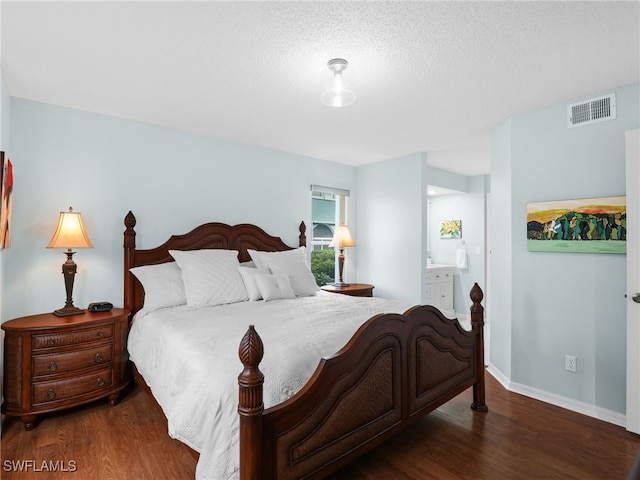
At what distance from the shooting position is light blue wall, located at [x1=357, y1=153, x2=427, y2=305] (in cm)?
444

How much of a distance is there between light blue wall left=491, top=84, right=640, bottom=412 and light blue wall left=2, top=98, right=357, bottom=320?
2722mm

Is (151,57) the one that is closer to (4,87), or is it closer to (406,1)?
(4,87)

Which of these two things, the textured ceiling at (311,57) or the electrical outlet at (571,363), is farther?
the electrical outlet at (571,363)

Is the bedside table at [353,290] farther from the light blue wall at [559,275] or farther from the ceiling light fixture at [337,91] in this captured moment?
the ceiling light fixture at [337,91]

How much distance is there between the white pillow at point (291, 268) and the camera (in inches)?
137

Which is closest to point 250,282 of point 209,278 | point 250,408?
point 209,278

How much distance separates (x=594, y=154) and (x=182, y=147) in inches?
147

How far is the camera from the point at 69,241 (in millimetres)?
2662

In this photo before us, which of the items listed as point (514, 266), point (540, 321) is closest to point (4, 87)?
point (514, 266)

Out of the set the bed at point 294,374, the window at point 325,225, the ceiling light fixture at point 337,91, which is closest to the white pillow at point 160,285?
the bed at point 294,374

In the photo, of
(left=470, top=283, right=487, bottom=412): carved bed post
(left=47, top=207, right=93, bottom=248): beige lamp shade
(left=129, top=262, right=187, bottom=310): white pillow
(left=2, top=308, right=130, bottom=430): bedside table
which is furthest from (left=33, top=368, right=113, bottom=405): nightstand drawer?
(left=470, top=283, right=487, bottom=412): carved bed post

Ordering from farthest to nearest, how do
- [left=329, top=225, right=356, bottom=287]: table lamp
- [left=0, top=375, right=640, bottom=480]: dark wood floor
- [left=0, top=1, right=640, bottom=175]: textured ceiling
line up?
1. [left=329, top=225, right=356, bottom=287]: table lamp
2. [left=0, top=375, right=640, bottom=480]: dark wood floor
3. [left=0, top=1, right=640, bottom=175]: textured ceiling

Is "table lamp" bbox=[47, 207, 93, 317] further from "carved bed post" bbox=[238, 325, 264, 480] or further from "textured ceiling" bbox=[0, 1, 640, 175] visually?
"carved bed post" bbox=[238, 325, 264, 480]

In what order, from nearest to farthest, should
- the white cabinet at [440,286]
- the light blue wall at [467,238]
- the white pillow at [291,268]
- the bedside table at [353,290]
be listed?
1. the white pillow at [291,268]
2. the bedside table at [353,290]
3. the white cabinet at [440,286]
4. the light blue wall at [467,238]
